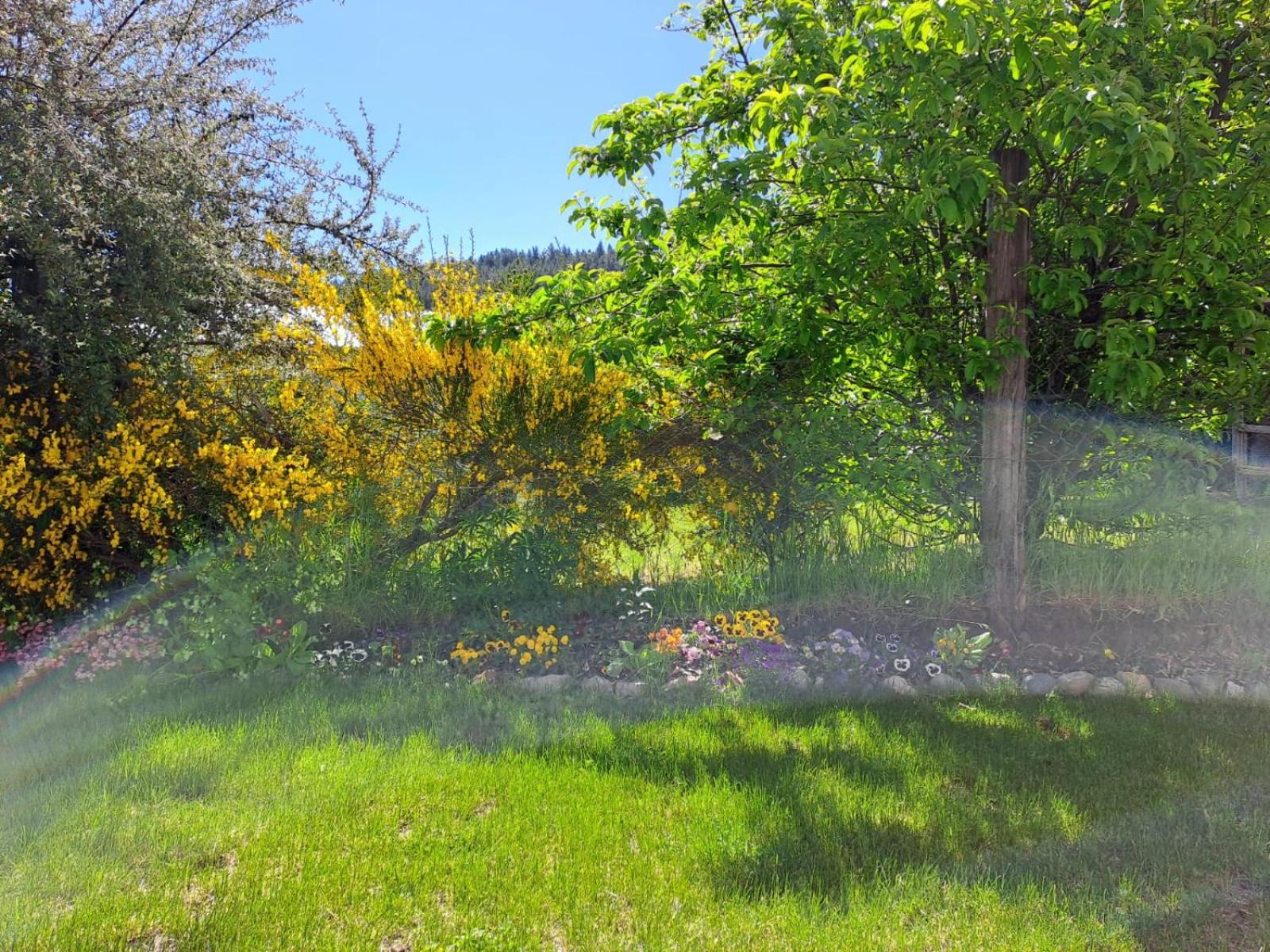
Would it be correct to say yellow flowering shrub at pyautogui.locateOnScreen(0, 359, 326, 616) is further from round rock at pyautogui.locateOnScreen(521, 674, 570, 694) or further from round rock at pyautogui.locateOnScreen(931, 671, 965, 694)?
round rock at pyautogui.locateOnScreen(931, 671, 965, 694)

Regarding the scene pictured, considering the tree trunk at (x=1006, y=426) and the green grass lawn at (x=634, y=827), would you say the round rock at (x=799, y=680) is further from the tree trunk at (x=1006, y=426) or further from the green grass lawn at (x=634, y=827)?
the tree trunk at (x=1006, y=426)

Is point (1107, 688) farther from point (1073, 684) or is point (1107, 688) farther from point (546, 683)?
point (546, 683)

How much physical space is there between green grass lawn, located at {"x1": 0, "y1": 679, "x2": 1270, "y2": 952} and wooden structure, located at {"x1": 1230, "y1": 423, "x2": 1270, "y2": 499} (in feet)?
6.90

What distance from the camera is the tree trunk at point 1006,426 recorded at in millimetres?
4055

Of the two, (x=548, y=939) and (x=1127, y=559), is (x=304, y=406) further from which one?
(x=1127, y=559)

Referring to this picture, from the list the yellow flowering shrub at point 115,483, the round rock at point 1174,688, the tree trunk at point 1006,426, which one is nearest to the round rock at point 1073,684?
A: the round rock at point 1174,688

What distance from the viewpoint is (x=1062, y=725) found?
327cm

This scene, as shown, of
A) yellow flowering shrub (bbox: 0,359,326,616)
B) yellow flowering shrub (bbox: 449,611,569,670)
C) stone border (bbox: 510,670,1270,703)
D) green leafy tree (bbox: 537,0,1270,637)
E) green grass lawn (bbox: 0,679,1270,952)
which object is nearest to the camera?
green grass lawn (bbox: 0,679,1270,952)

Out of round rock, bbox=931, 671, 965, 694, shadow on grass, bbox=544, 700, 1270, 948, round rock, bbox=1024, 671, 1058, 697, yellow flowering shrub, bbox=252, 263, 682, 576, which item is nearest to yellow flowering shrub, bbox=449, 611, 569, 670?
yellow flowering shrub, bbox=252, 263, 682, 576

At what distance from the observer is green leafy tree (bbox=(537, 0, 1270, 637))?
2.96m

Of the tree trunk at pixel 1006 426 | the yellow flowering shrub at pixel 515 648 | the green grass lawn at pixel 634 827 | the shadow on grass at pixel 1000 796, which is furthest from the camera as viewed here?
the tree trunk at pixel 1006 426

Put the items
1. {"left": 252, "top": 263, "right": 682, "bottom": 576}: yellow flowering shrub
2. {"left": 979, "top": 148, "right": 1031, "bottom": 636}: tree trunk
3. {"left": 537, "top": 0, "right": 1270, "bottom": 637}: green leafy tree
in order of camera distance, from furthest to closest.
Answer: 1. {"left": 252, "top": 263, "right": 682, "bottom": 576}: yellow flowering shrub
2. {"left": 979, "top": 148, "right": 1031, "bottom": 636}: tree trunk
3. {"left": 537, "top": 0, "right": 1270, "bottom": 637}: green leafy tree

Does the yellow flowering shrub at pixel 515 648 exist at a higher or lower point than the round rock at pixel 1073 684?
higher

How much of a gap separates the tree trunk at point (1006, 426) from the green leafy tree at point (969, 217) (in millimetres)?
14
